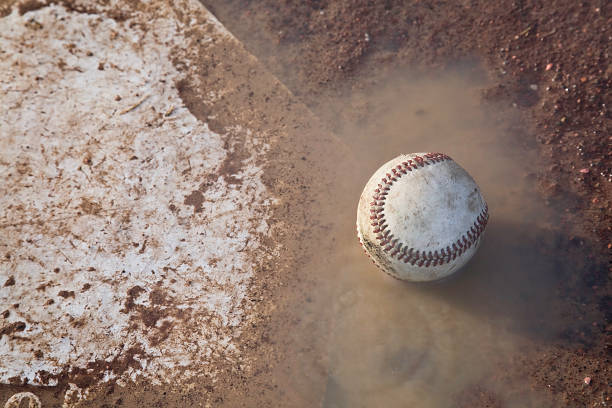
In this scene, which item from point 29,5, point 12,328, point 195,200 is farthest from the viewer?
point 29,5

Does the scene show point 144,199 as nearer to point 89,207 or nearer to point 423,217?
point 89,207

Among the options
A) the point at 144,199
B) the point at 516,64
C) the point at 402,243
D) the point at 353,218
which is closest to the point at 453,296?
the point at 402,243

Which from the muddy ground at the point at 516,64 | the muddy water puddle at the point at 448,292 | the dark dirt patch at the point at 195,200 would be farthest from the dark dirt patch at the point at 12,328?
the muddy ground at the point at 516,64

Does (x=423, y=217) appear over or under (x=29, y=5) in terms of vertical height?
over

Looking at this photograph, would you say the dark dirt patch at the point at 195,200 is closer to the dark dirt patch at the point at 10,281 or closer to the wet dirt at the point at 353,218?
the wet dirt at the point at 353,218

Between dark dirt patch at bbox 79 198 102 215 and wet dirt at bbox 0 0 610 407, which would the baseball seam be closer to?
wet dirt at bbox 0 0 610 407

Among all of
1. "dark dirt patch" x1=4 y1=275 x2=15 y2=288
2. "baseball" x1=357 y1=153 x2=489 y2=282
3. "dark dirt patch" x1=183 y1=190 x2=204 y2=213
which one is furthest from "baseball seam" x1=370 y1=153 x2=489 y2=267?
"dark dirt patch" x1=4 y1=275 x2=15 y2=288
